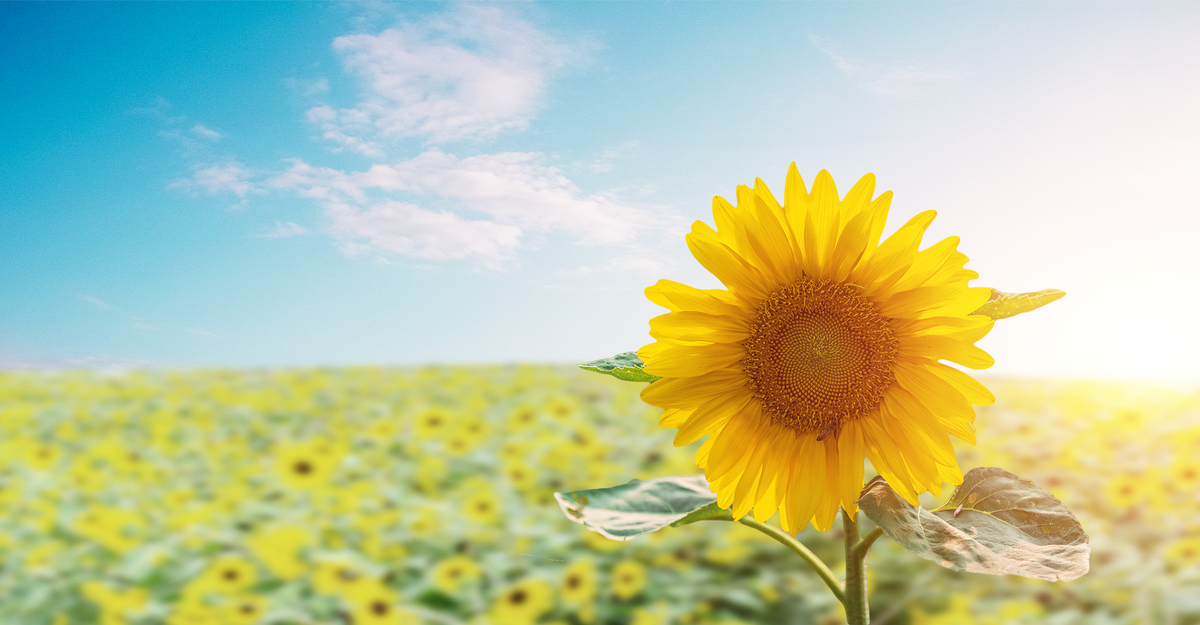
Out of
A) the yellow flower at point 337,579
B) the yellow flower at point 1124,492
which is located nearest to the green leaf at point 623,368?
the yellow flower at point 337,579

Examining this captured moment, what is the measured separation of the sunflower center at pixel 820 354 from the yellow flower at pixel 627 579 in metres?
1.71

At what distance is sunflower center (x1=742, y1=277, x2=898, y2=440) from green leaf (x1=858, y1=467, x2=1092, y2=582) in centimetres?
9

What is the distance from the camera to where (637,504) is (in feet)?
2.66

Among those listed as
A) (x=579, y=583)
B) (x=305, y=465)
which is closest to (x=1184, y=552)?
(x=579, y=583)

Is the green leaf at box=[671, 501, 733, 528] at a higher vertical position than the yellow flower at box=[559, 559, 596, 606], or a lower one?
higher

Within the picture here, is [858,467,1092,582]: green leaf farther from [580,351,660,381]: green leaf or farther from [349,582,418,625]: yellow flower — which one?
[349,582,418,625]: yellow flower

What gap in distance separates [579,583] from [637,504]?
158 cm

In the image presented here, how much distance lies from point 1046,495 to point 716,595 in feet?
5.32

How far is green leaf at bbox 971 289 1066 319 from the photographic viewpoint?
0.65 meters

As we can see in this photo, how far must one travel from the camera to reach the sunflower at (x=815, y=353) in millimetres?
639

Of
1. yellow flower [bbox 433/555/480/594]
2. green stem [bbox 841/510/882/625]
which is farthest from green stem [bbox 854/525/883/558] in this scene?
yellow flower [bbox 433/555/480/594]

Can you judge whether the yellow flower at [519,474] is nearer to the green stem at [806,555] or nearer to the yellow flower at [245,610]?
the yellow flower at [245,610]

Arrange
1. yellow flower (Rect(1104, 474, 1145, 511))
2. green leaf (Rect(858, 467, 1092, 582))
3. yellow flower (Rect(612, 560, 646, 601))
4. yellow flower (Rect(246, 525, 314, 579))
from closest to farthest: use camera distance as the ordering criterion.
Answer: green leaf (Rect(858, 467, 1092, 582)) < yellow flower (Rect(612, 560, 646, 601)) < yellow flower (Rect(246, 525, 314, 579)) < yellow flower (Rect(1104, 474, 1145, 511))

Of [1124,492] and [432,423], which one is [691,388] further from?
[432,423]
